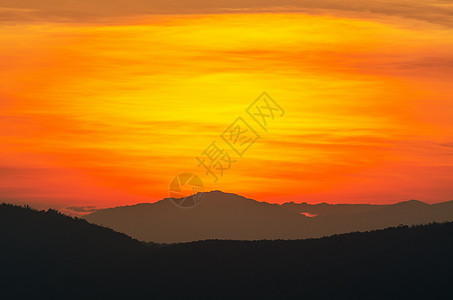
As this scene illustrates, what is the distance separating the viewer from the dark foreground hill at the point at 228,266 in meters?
47.3

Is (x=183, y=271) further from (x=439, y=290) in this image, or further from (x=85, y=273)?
(x=439, y=290)

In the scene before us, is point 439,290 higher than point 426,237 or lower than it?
lower

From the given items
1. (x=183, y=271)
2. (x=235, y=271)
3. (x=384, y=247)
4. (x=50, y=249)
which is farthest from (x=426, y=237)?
(x=50, y=249)

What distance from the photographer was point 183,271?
53406mm

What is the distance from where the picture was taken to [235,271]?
173ft

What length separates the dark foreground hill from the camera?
155 ft

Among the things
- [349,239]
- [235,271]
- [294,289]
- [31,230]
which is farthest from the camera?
[31,230]

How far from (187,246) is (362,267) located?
15029 mm

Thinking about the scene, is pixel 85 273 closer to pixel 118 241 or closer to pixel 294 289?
pixel 118 241

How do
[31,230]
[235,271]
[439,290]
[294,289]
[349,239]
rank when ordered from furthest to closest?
[31,230], [349,239], [235,271], [294,289], [439,290]

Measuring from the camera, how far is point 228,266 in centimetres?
5362

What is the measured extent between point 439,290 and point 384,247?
8.45 metres

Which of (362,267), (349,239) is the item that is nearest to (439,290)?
(362,267)

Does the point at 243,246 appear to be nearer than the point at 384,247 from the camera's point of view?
No
